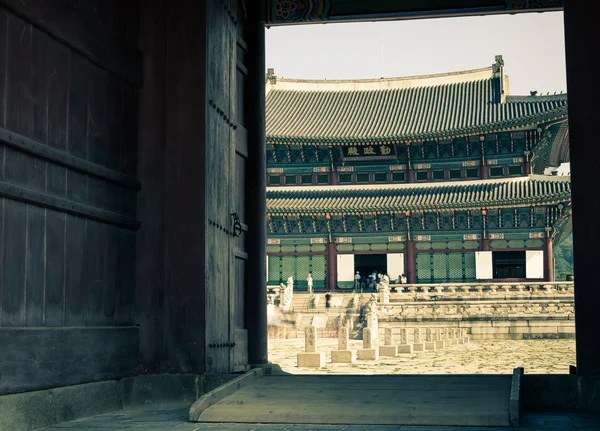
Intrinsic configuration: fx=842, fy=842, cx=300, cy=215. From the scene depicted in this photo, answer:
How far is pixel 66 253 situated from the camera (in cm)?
623

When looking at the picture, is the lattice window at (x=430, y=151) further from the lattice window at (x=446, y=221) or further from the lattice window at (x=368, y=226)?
the lattice window at (x=368, y=226)

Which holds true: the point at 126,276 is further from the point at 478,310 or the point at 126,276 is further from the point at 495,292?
the point at 495,292

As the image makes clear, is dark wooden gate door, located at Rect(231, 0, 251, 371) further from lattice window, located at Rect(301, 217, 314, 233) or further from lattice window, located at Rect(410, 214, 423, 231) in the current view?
lattice window, located at Rect(301, 217, 314, 233)

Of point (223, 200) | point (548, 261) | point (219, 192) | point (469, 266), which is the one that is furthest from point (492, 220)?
point (219, 192)

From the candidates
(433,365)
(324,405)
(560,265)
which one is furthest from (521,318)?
(560,265)

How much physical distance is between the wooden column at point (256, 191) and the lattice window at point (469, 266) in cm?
2803

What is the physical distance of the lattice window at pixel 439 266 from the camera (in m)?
36.2

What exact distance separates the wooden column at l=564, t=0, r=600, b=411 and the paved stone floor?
521 mm

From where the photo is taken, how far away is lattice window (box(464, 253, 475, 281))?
3591cm

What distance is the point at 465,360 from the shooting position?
2003 centimetres

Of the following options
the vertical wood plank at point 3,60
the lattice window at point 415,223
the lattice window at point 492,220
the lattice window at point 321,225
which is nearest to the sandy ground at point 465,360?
the lattice window at point 492,220

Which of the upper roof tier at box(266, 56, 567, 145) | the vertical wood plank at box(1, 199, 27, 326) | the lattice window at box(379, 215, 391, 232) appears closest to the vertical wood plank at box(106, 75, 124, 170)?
the vertical wood plank at box(1, 199, 27, 326)

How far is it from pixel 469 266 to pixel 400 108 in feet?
27.3

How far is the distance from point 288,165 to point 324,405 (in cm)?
3267
